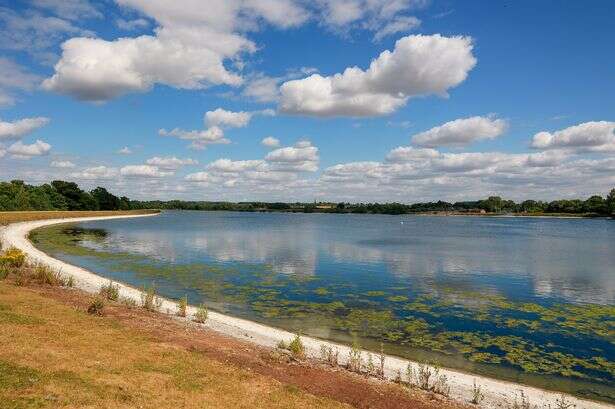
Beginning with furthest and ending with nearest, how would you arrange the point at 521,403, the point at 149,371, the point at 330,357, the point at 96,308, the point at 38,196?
the point at 38,196 → the point at 96,308 → the point at 330,357 → the point at 521,403 → the point at 149,371

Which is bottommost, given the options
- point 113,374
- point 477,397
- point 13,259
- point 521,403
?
point 521,403

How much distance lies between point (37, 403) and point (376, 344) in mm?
15626

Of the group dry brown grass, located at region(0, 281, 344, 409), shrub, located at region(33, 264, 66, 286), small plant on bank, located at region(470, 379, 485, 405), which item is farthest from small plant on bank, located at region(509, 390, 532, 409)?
shrub, located at region(33, 264, 66, 286)

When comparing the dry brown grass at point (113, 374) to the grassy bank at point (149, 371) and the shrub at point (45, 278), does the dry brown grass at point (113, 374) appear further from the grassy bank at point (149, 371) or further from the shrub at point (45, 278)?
the shrub at point (45, 278)

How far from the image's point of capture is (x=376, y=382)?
15797 mm

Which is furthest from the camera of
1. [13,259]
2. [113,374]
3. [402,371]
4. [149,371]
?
[13,259]

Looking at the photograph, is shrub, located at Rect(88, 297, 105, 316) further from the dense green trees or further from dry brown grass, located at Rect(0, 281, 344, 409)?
the dense green trees

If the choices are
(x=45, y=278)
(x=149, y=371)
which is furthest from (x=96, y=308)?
(x=45, y=278)

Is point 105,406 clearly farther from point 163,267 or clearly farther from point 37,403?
point 163,267

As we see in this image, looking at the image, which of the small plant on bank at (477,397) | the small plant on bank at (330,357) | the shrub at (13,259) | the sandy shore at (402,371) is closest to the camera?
the small plant on bank at (477,397)

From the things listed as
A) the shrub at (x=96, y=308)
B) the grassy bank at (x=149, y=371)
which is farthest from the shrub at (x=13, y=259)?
the shrub at (x=96, y=308)

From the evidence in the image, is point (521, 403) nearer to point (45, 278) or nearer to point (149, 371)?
point (149, 371)

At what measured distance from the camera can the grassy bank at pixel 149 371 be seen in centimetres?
1182

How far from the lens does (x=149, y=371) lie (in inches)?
543
